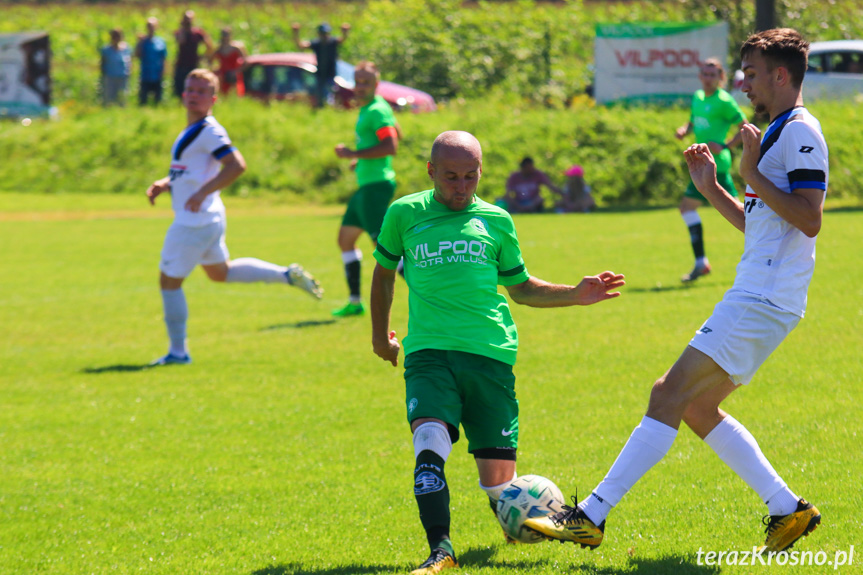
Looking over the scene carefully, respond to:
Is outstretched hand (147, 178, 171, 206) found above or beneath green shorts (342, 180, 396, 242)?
above

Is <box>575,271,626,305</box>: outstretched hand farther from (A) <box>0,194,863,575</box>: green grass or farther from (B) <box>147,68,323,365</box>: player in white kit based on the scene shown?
(B) <box>147,68,323,365</box>: player in white kit

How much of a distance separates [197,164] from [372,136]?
7.73 feet

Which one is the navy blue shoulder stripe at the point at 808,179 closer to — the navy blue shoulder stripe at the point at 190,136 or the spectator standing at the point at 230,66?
the navy blue shoulder stripe at the point at 190,136

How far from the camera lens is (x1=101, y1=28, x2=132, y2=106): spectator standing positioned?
30.6 metres

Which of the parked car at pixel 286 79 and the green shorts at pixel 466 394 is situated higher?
the green shorts at pixel 466 394

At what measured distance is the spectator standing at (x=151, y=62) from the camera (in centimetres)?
2953

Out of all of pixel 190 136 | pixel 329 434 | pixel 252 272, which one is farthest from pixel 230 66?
pixel 329 434

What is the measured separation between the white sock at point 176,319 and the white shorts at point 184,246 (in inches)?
7.8

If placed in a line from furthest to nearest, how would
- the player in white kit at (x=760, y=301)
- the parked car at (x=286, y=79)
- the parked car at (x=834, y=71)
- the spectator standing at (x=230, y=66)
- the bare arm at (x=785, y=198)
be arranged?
the parked car at (x=286, y=79)
the spectator standing at (x=230, y=66)
the parked car at (x=834, y=71)
the player in white kit at (x=760, y=301)
the bare arm at (x=785, y=198)

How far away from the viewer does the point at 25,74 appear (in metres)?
29.8

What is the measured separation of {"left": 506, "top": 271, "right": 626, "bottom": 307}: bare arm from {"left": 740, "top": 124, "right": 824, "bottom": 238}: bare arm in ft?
2.35

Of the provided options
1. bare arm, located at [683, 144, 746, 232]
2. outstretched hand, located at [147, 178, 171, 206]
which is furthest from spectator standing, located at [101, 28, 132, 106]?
bare arm, located at [683, 144, 746, 232]

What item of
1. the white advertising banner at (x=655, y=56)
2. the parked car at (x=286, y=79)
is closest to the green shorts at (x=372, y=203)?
the white advertising banner at (x=655, y=56)

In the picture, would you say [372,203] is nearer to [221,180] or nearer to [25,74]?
[221,180]
